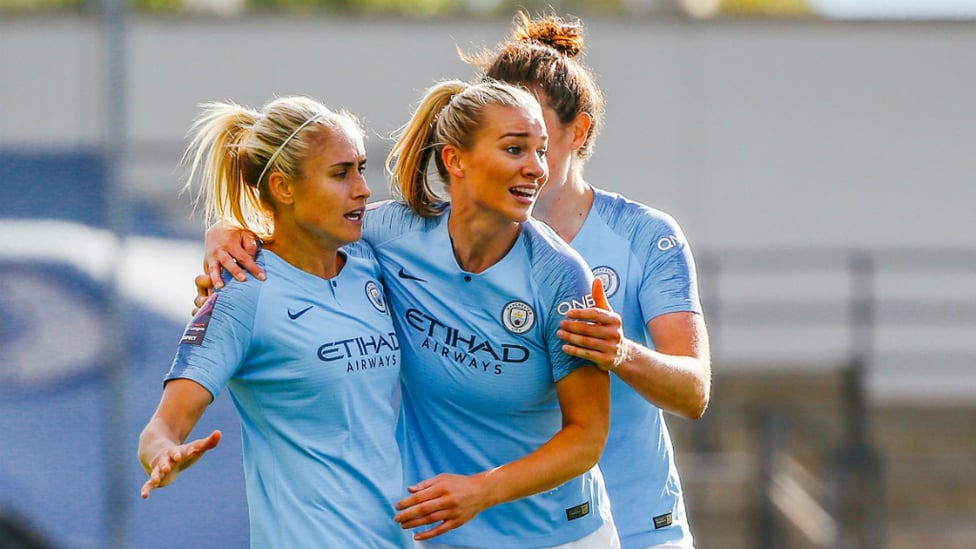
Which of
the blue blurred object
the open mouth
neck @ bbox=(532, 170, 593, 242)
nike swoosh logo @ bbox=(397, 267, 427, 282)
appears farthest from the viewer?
the blue blurred object

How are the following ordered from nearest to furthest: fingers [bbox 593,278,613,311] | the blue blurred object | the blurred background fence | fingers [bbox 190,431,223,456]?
fingers [bbox 190,431,223,456] → fingers [bbox 593,278,613,311] → the blue blurred object → the blurred background fence

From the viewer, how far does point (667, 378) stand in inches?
139

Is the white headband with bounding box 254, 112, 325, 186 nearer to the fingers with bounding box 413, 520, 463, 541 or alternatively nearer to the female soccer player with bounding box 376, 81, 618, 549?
the female soccer player with bounding box 376, 81, 618, 549

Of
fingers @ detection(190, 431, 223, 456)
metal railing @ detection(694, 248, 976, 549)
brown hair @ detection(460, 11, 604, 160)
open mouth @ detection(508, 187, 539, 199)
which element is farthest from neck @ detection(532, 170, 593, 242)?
metal railing @ detection(694, 248, 976, 549)

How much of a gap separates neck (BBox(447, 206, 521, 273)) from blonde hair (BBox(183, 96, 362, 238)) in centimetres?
36

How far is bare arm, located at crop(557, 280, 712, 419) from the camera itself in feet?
10.7

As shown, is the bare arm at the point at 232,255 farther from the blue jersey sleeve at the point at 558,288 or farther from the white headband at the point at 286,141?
the blue jersey sleeve at the point at 558,288

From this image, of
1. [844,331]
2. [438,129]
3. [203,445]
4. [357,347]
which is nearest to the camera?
[203,445]

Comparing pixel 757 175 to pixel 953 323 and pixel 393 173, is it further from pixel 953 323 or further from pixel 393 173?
Answer: pixel 393 173

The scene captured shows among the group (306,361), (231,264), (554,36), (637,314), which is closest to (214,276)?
(231,264)

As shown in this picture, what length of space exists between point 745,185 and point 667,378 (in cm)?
1017

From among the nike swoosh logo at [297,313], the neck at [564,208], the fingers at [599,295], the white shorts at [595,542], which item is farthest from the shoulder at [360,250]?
the white shorts at [595,542]

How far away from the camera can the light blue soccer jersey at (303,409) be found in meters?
3.31

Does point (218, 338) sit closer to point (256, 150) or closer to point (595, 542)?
point (256, 150)
